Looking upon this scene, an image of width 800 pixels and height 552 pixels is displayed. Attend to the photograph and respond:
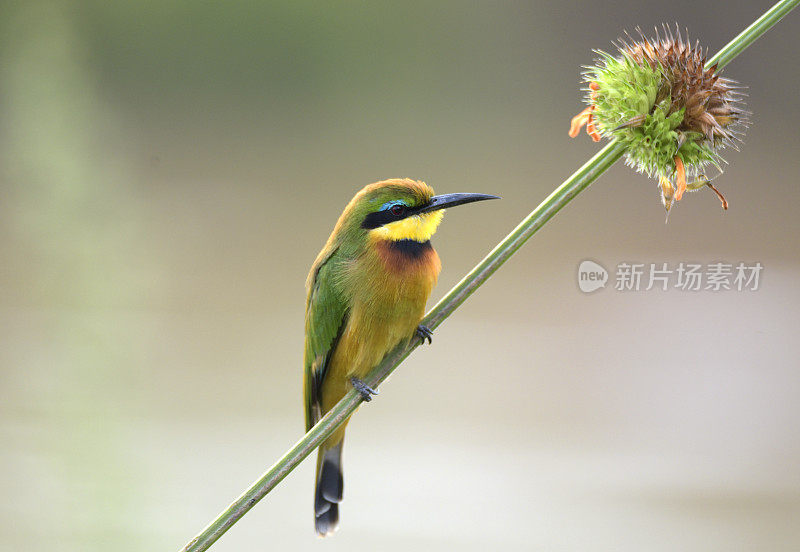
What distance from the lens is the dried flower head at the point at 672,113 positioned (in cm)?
66

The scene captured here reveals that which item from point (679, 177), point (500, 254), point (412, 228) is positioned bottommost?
point (500, 254)

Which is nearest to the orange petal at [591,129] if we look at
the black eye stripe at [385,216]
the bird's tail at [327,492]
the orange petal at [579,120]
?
the orange petal at [579,120]

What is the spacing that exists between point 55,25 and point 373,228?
30.6 inches

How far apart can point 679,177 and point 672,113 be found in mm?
55

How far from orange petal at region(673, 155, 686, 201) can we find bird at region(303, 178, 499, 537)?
22 cm

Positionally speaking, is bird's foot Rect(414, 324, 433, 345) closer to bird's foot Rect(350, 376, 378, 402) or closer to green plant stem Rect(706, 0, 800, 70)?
bird's foot Rect(350, 376, 378, 402)

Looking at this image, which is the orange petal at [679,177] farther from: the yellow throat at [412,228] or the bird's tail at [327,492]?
the bird's tail at [327,492]

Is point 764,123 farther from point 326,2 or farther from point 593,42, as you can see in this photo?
point 326,2

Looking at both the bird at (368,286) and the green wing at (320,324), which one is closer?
the bird at (368,286)

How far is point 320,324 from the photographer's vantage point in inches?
40.2

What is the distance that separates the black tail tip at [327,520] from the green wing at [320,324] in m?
0.12

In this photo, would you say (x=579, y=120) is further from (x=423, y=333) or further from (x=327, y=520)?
(x=327, y=520)

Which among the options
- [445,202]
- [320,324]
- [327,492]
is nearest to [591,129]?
[445,202]

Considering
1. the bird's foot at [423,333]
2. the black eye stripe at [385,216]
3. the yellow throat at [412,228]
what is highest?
the black eye stripe at [385,216]
